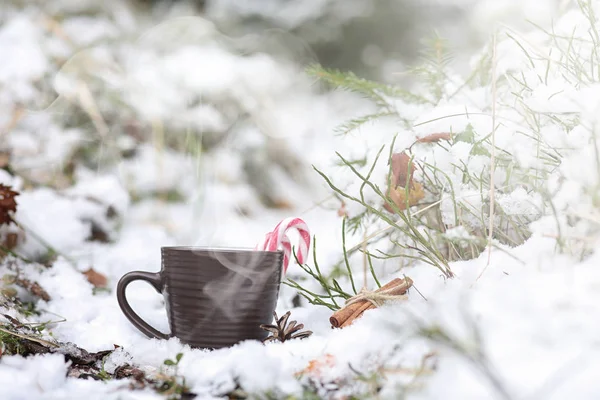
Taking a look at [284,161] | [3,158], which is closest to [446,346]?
[3,158]

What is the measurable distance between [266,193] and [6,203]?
1.41 m

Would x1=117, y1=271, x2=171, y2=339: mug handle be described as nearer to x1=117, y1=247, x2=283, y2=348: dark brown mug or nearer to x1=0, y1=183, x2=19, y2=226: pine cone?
x1=117, y1=247, x2=283, y2=348: dark brown mug

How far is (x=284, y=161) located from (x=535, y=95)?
204 centimetres

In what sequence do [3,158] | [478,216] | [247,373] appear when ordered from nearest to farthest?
[247,373], [478,216], [3,158]

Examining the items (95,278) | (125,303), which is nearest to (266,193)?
(95,278)

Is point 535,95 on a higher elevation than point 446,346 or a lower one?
higher

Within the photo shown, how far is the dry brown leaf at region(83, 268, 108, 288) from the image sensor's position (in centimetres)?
146

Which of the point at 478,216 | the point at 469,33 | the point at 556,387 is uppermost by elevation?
the point at 469,33

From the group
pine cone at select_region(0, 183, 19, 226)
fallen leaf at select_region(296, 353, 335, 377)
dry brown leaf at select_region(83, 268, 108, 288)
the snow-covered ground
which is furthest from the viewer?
dry brown leaf at select_region(83, 268, 108, 288)

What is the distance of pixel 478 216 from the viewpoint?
1.03 metres

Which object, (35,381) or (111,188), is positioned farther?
(111,188)

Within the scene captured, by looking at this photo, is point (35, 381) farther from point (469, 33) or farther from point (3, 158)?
point (469, 33)

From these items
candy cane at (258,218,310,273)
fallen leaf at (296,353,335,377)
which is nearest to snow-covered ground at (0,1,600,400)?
fallen leaf at (296,353,335,377)

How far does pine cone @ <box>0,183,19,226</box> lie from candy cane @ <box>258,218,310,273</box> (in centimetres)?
65
